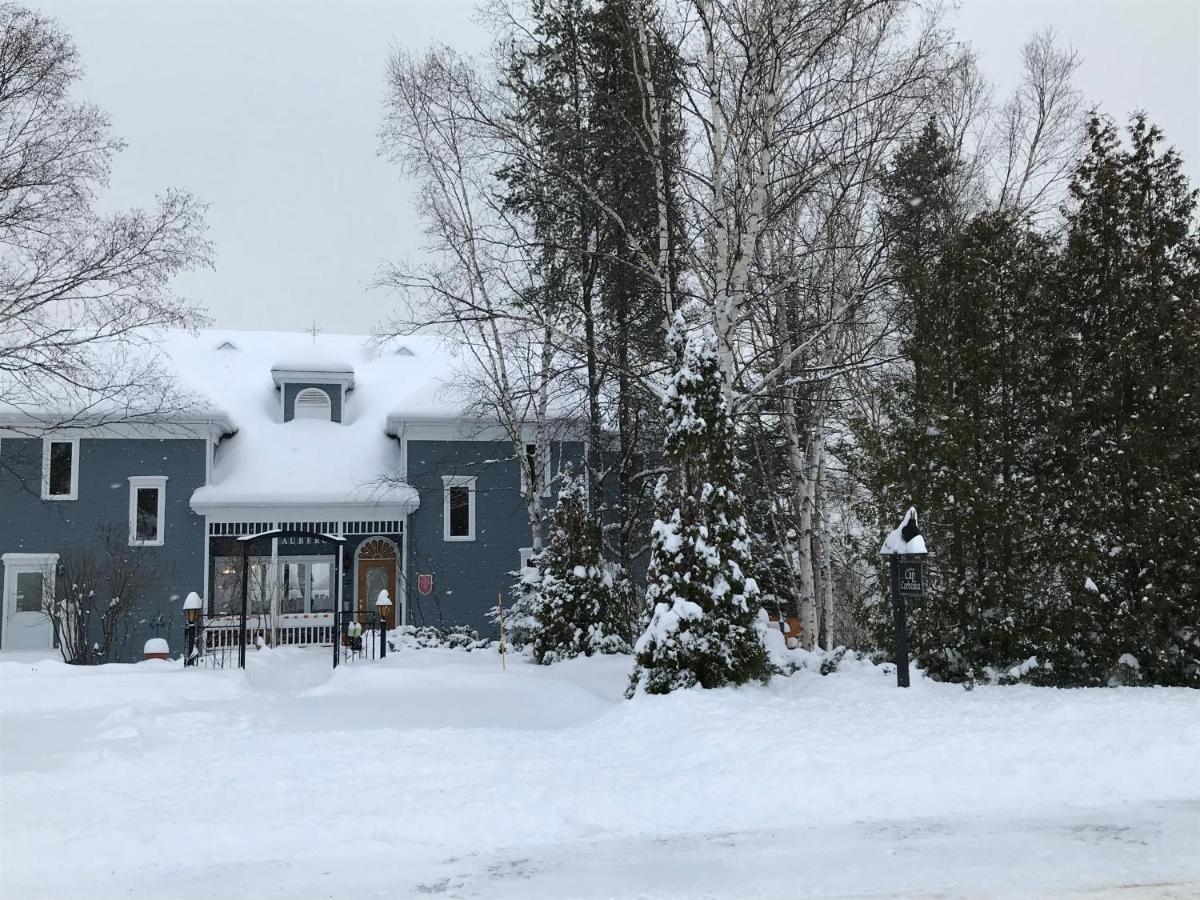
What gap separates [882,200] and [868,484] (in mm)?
7328

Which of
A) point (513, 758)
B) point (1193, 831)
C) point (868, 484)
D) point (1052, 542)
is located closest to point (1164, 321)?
point (1052, 542)

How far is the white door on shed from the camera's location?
872 inches

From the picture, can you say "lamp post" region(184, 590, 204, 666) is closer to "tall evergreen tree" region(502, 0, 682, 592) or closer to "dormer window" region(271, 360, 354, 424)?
"tall evergreen tree" region(502, 0, 682, 592)

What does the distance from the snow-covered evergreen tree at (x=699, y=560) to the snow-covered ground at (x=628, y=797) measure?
561mm

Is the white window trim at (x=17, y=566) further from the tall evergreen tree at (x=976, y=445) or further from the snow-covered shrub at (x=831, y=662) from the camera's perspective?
the tall evergreen tree at (x=976, y=445)

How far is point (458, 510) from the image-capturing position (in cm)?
2495

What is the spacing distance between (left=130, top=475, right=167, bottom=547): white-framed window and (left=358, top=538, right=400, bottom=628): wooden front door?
5.00 meters

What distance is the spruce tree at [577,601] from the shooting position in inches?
590

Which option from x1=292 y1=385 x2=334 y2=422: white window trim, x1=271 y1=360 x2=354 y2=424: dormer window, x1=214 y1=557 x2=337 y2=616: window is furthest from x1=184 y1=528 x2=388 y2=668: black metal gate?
x1=271 y1=360 x2=354 y2=424: dormer window

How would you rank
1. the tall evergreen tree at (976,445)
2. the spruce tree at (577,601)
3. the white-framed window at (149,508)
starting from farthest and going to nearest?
the white-framed window at (149,508) → the spruce tree at (577,601) → the tall evergreen tree at (976,445)

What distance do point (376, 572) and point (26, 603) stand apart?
841cm

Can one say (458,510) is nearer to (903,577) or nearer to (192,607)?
(192,607)

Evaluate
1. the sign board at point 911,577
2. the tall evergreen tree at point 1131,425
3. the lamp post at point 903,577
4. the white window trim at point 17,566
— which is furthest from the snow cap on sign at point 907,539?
the white window trim at point 17,566

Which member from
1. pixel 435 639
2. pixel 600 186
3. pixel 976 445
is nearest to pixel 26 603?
pixel 435 639
